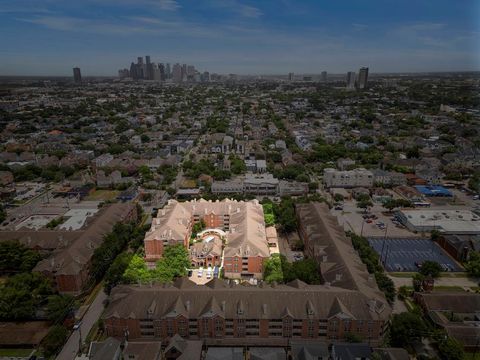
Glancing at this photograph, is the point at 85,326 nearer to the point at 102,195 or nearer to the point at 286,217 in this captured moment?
the point at 286,217

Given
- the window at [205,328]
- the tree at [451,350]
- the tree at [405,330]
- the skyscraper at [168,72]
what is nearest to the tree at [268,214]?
the window at [205,328]

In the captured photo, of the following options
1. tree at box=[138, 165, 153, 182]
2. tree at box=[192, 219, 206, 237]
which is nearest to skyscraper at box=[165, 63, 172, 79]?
tree at box=[138, 165, 153, 182]

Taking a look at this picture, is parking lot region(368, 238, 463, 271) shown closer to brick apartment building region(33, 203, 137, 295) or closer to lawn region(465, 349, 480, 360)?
lawn region(465, 349, 480, 360)

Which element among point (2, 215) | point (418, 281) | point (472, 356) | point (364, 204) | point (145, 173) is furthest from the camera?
point (145, 173)

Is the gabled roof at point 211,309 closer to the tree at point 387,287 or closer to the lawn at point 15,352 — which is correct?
the lawn at point 15,352

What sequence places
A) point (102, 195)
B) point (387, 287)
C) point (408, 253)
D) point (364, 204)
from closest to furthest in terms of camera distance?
point (387, 287) → point (408, 253) → point (364, 204) → point (102, 195)

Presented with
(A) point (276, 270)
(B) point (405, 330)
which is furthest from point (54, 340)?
(B) point (405, 330)
